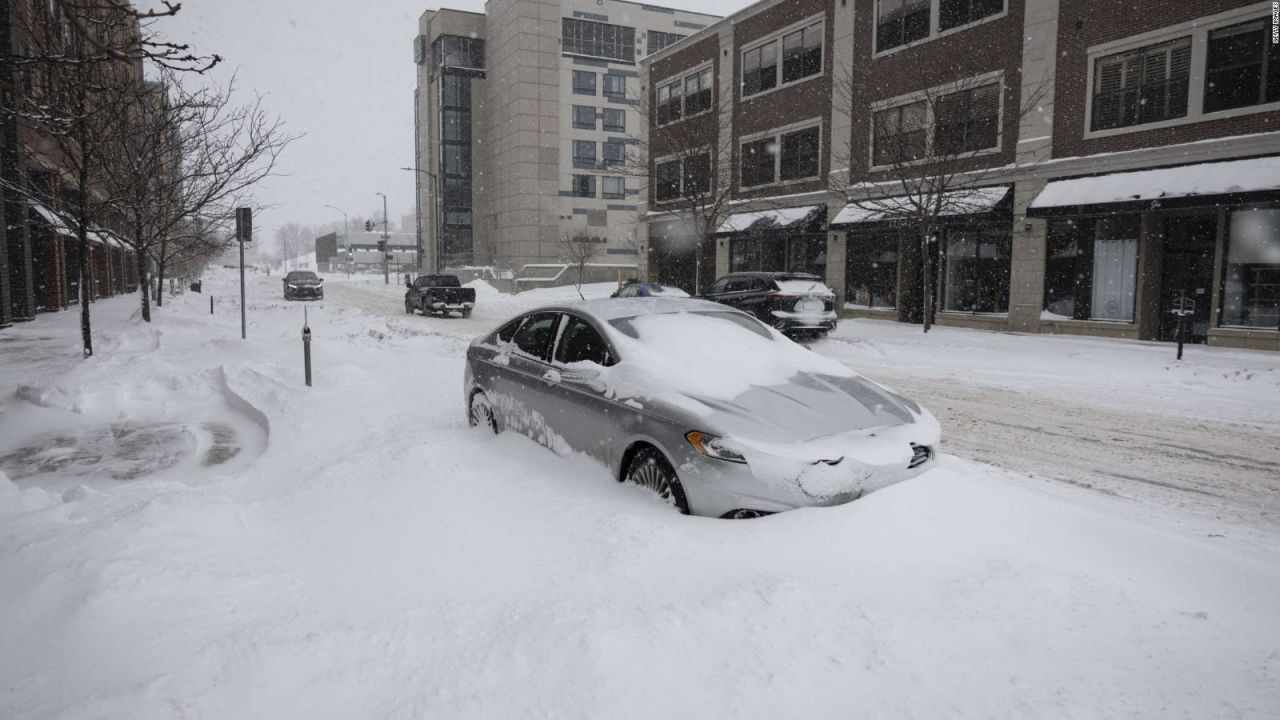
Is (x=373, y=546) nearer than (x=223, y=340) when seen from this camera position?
Yes

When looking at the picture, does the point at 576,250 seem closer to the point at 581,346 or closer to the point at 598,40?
the point at 598,40

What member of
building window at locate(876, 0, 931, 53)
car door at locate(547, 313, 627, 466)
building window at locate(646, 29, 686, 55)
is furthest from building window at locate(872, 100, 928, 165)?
building window at locate(646, 29, 686, 55)

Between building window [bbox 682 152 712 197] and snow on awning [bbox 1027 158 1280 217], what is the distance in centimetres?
1403

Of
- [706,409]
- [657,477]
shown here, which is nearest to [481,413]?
[657,477]

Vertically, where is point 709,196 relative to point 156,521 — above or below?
above

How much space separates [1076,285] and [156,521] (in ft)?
68.2

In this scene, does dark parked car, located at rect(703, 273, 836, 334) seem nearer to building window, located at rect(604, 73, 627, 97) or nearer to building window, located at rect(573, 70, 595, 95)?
building window, located at rect(573, 70, 595, 95)

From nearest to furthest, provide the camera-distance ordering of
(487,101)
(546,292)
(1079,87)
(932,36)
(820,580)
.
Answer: (820,580)
(1079,87)
(932,36)
(546,292)
(487,101)

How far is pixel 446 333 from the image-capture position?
1980 cm

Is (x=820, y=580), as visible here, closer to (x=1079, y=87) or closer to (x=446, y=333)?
(x=446, y=333)

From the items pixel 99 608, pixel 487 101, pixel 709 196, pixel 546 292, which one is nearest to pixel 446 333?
pixel 709 196

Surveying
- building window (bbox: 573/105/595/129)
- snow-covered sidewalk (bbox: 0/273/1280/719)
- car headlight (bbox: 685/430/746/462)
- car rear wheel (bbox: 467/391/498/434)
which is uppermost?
building window (bbox: 573/105/595/129)

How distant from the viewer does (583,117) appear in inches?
2219

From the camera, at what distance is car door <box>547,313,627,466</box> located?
16.4 feet
